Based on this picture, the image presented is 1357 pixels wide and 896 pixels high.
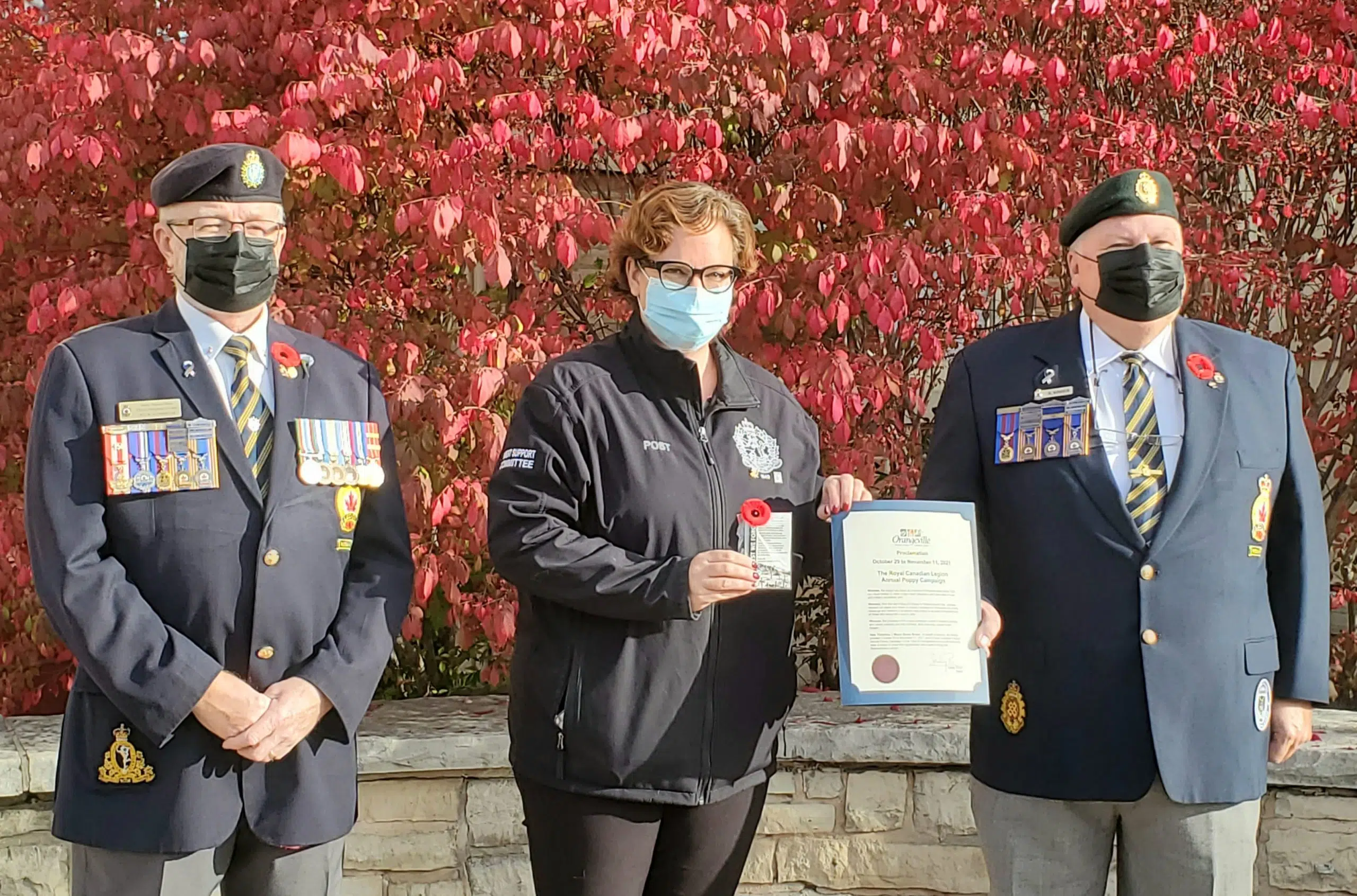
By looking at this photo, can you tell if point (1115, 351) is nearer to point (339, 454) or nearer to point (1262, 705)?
point (1262, 705)

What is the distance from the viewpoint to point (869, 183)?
4.78m

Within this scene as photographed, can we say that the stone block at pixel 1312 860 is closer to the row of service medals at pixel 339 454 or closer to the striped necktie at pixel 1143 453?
the striped necktie at pixel 1143 453

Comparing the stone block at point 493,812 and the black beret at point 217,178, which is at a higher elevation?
the black beret at point 217,178

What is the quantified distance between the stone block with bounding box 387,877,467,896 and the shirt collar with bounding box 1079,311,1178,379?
8.43 feet

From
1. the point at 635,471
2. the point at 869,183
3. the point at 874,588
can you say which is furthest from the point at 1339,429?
the point at 635,471

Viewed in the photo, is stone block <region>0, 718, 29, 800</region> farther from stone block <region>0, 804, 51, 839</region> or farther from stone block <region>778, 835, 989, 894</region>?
stone block <region>778, 835, 989, 894</region>

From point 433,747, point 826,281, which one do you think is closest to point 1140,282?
point 826,281

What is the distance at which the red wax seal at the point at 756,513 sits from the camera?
2951mm

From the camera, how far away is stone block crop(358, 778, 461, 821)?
14.8 feet

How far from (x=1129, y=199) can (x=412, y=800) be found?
2.77 metres

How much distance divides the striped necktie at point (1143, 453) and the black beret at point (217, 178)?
5.96 ft

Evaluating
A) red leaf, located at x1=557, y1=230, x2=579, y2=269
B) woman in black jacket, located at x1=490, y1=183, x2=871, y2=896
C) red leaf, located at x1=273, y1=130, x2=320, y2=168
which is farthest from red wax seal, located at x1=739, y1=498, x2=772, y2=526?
red leaf, located at x1=273, y1=130, x2=320, y2=168

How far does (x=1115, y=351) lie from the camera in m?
3.16

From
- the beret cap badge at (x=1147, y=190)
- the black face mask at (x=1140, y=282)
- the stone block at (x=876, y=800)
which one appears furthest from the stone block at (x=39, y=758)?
the beret cap badge at (x=1147, y=190)
